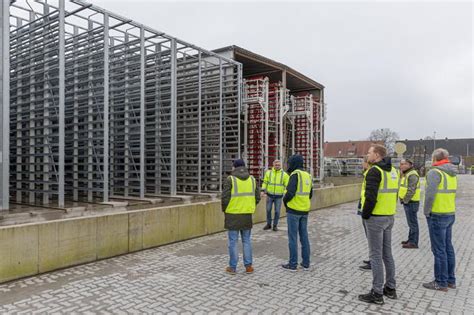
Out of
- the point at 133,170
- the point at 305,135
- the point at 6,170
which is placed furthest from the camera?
the point at 305,135

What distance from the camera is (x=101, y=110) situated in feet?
33.0

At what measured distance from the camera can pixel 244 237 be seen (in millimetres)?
5695

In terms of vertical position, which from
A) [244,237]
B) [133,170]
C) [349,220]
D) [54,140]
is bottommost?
[349,220]

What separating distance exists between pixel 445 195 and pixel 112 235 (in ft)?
17.3

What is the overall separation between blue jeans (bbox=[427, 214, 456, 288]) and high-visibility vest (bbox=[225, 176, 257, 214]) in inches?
101

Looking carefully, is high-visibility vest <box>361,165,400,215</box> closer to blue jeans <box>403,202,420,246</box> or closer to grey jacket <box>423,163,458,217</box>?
grey jacket <box>423,163,458,217</box>

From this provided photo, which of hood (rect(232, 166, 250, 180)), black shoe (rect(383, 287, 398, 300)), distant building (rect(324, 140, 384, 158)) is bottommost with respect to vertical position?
black shoe (rect(383, 287, 398, 300))

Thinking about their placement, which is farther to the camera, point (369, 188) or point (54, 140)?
point (54, 140)

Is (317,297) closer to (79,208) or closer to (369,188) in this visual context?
(369,188)

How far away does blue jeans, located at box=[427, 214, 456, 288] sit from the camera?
4.94m

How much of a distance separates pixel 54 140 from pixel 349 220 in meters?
9.00

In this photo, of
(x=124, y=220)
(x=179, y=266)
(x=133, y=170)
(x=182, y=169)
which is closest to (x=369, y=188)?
(x=179, y=266)

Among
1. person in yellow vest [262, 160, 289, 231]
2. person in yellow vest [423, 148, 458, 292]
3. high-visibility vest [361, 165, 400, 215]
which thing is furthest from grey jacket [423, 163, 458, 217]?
person in yellow vest [262, 160, 289, 231]

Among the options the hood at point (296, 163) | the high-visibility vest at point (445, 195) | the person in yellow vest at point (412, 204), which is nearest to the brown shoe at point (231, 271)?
the hood at point (296, 163)
